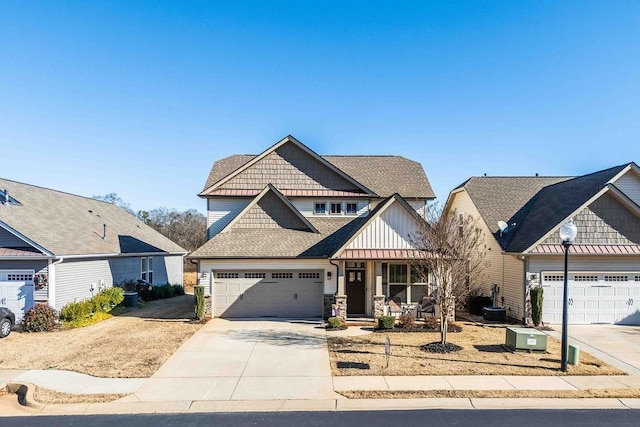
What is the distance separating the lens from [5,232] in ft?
55.7

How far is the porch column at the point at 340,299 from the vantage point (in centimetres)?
1716

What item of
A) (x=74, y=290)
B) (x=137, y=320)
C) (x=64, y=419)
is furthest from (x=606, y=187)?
(x=74, y=290)

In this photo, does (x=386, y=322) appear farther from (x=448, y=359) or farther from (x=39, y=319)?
(x=39, y=319)

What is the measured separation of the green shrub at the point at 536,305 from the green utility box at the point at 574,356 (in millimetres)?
5502

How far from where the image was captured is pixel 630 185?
1848cm

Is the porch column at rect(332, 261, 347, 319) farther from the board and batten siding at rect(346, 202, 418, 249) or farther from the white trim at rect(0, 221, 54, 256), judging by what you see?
the white trim at rect(0, 221, 54, 256)

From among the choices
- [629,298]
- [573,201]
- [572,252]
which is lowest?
[629,298]

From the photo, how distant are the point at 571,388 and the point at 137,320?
17.2 m

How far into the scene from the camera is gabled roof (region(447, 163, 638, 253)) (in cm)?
1758

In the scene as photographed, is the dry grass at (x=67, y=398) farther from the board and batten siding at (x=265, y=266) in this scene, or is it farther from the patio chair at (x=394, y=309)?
the patio chair at (x=394, y=309)

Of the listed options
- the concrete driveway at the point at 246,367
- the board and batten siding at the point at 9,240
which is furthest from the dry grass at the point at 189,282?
the concrete driveway at the point at 246,367

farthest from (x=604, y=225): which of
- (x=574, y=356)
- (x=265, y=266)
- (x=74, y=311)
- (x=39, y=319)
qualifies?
(x=39, y=319)

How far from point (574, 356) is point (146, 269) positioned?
24429 mm

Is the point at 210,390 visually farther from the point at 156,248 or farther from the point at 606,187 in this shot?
the point at 156,248
